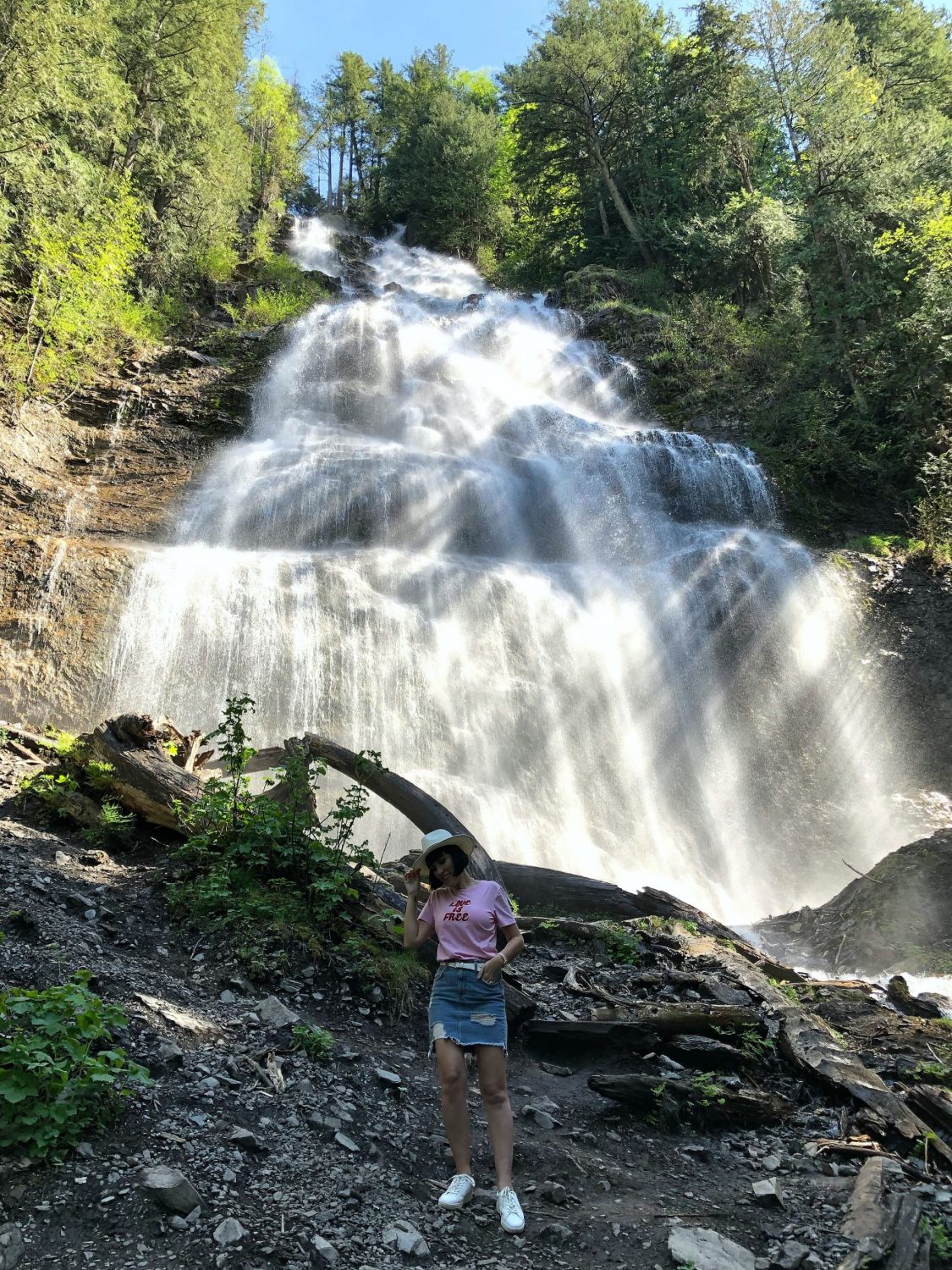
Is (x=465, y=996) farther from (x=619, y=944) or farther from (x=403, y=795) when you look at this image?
(x=619, y=944)

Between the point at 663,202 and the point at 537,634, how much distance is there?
2248cm

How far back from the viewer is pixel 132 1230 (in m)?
2.33

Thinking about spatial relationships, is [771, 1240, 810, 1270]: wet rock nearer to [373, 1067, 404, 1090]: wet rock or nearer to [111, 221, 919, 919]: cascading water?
[373, 1067, 404, 1090]: wet rock

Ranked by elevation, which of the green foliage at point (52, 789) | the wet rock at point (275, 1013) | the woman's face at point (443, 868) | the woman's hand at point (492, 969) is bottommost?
the wet rock at point (275, 1013)

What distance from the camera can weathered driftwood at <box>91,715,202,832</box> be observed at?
611 centimetres

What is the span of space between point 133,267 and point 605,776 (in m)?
18.6

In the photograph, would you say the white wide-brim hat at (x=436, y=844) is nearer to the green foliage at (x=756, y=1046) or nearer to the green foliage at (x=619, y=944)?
the green foliage at (x=756, y=1046)

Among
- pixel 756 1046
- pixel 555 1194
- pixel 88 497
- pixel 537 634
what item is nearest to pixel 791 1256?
pixel 555 1194

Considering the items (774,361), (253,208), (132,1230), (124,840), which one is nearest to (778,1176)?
(132,1230)

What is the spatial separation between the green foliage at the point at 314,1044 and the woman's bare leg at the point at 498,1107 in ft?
3.32

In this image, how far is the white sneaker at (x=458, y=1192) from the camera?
2.86 metres

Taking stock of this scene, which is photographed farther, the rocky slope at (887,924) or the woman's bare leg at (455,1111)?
the rocky slope at (887,924)

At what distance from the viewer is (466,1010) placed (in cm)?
319

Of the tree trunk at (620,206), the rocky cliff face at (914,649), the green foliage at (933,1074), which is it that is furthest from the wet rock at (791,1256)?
the tree trunk at (620,206)
